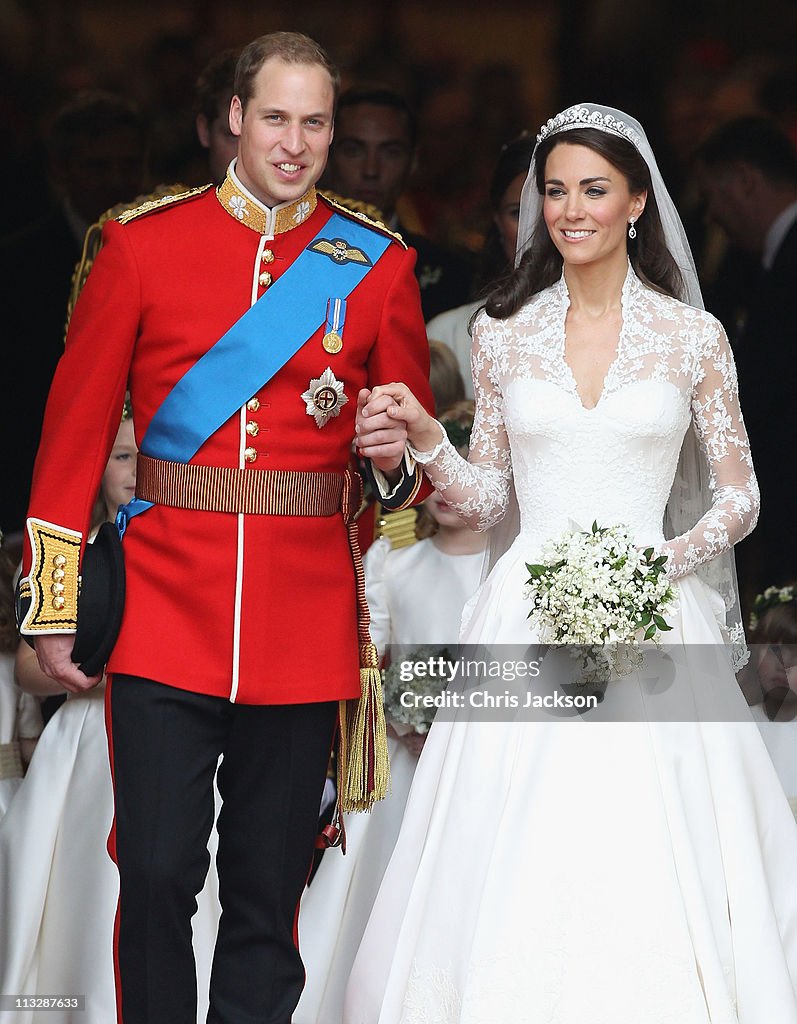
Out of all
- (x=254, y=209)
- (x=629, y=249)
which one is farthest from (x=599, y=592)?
(x=254, y=209)

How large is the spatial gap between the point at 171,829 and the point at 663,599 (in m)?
1.06

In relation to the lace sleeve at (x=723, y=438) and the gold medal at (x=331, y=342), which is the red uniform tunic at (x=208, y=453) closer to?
the gold medal at (x=331, y=342)

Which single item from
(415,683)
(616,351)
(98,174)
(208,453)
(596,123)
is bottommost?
(415,683)

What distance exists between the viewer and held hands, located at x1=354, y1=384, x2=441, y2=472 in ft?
10.9

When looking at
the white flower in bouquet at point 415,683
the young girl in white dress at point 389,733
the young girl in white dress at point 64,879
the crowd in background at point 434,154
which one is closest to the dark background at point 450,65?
the crowd in background at point 434,154

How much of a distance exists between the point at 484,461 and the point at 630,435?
14.6 inches

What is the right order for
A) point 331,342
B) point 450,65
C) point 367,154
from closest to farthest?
point 331,342 → point 367,154 → point 450,65

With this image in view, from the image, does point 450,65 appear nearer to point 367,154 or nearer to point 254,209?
point 367,154

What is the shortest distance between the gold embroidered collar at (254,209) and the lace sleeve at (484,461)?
2.03 feet

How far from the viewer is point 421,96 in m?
6.11

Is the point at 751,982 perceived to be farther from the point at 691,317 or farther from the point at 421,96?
the point at 421,96

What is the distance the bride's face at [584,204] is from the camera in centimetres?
364

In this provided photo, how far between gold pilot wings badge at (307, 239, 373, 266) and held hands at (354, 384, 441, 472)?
26 centimetres

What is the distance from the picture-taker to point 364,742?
11.6ft
